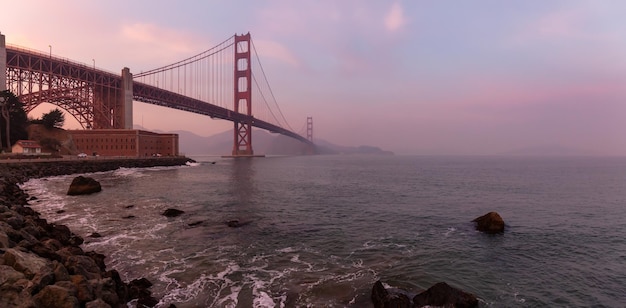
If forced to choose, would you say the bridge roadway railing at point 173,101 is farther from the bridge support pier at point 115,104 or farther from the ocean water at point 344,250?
the ocean water at point 344,250

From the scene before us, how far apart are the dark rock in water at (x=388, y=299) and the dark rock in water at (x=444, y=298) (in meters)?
0.34

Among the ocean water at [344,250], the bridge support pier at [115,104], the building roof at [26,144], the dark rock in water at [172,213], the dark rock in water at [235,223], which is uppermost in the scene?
the bridge support pier at [115,104]

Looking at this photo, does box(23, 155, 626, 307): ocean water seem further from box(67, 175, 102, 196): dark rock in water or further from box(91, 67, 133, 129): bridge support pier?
box(91, 67, 133, 129): bridge support pier

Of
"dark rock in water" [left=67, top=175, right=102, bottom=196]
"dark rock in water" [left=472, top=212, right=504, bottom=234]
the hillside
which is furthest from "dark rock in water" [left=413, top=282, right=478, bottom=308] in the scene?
the hillside

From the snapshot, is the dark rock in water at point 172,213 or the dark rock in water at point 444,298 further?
the dark rock in water at point 172,213

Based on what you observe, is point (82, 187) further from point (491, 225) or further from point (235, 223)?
point (491, 225)

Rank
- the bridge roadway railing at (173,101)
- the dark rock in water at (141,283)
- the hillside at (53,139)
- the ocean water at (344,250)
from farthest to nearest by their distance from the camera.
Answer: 1. the bridge roadway railing at (173,101)
2. the hillside at (53,139)
3. the ocean water at (344,250)
4. the dark rock in water at (141,283)

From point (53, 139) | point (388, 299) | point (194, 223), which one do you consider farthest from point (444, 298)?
point (53, 139)

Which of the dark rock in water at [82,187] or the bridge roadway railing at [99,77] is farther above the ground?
the bridge roadway railing at [99,77]

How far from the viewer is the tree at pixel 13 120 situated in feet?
185

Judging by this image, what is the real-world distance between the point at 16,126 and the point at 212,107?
52.2m

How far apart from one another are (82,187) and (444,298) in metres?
29.5

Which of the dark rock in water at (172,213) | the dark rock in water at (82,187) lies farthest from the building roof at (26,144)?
the dark rock in water at (172,213)

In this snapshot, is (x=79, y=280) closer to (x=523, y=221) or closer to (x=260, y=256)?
(x=260, y=256)
